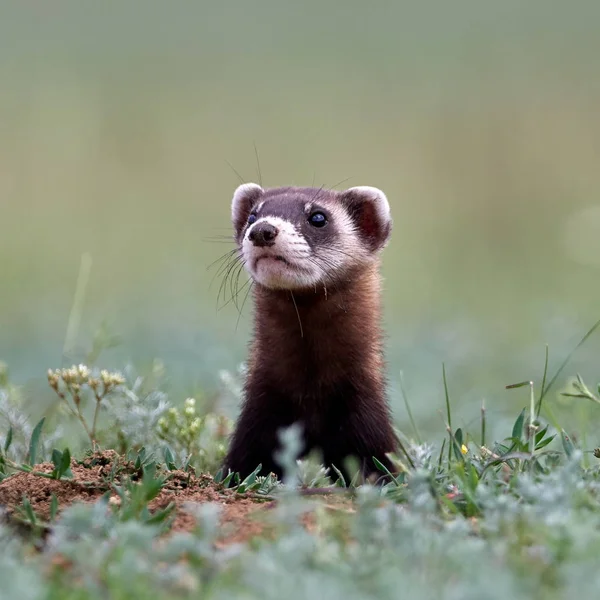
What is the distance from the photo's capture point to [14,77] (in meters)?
18.6

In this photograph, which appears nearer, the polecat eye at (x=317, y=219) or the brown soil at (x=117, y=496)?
the brown soil at (x=117, y=496)

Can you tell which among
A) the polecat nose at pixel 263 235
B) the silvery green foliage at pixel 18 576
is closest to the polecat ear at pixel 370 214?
the polecat nose at pixel 263 235

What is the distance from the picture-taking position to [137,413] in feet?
15.5

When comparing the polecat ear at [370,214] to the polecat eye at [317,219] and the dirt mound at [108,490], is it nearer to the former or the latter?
the polecat eye at [317,219]

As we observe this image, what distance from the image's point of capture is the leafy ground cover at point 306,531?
2316 millimetres

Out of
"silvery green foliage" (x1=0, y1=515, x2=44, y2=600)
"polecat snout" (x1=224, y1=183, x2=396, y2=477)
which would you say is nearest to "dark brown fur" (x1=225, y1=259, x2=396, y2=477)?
"polecat snout" (x1=224, y1=183, x2=396, y2=477)

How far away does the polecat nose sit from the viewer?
4977 mm

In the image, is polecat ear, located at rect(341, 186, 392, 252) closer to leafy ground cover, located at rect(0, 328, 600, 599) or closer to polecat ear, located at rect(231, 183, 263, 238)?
polecat ear, located at rect(231, 183, 263, 238)

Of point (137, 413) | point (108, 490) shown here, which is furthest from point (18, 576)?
point (137, 413)

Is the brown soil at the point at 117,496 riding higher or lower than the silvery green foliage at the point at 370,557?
lower

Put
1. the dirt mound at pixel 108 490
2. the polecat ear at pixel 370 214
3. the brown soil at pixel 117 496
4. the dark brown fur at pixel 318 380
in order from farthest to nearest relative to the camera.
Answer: the polecat ear at pixel 370 214 < the dark brown fur at pixel 318 380 < the dirt mound at pixel 108 490 < the brown soil at pixel 117 496

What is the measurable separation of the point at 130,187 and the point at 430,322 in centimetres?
671

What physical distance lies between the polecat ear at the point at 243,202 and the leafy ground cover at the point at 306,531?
7.49 feet

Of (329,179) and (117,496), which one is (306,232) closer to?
(117,496)
